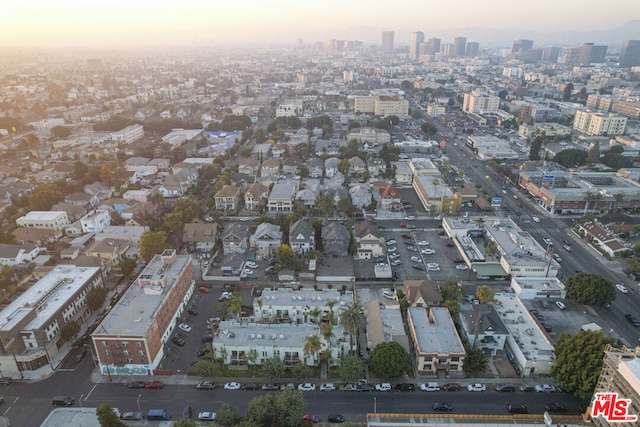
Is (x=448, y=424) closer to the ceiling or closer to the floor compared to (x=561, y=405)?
closer to the ceiling

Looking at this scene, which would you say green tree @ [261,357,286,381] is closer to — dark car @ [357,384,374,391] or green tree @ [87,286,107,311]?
dark car @ [357,384,374,391]

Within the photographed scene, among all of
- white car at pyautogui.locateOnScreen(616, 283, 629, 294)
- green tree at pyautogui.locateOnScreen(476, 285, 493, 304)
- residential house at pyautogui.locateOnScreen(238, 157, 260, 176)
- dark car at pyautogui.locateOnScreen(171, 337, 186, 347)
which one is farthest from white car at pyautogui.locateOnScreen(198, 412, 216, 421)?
residential house at pyautogui.locateOnScreen(238, 157, 260, 176)

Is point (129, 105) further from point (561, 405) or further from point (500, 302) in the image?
point (561, 405)

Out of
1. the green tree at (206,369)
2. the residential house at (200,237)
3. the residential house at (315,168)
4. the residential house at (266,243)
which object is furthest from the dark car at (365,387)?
the residential house at (315,168)

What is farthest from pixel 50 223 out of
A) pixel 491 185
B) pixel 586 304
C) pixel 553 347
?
pixel 491 185

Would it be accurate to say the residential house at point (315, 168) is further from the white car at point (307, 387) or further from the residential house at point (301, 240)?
the white car at point (307, 387)

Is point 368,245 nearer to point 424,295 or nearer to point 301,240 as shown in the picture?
point 301,240
